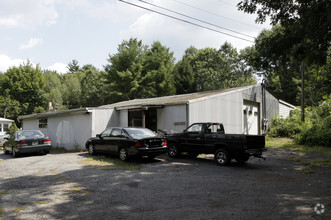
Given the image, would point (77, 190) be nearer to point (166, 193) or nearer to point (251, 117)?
point (166, 193)

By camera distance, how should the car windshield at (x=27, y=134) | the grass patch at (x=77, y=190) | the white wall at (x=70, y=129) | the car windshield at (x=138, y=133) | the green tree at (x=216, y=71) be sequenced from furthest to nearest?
the green tree at (x=216, y=71)
the white wall at (x=70, y=129)
the car windshield at (x=27, y=134)
the car windshield at (x=138, y=133)
the grass patch at (x=77, y=190)

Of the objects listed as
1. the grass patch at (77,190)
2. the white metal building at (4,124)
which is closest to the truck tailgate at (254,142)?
the grass patch at (77,190)

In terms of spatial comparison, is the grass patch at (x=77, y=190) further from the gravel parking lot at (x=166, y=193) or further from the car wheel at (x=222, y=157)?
the car wheel at (x=222, y=157)

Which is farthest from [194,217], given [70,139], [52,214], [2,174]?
[70,139]

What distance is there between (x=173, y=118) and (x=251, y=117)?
910 centimetres

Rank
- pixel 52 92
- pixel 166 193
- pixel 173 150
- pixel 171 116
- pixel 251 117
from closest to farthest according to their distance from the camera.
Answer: pixel 166 193 < pixel 173 150 < pixel 171 116 < pixel 251 117 < pixel 52 92

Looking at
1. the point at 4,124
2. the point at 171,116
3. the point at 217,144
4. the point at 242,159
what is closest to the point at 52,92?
the point at 4,124

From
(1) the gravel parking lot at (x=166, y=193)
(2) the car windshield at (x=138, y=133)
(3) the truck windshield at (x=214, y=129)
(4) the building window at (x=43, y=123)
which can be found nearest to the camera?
(1) the gravel parking lot at (x=166, y=193)

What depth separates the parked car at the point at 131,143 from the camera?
10.4 metres

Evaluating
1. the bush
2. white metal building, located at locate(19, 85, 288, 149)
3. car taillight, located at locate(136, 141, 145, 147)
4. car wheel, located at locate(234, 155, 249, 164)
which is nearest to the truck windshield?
car wheel, located at locate(234, 155, 249, 164)

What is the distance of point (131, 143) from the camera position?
10.6 m

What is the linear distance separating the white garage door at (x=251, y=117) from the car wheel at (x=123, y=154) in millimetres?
12050

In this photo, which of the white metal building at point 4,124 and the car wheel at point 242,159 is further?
the white metal building at point 4,124

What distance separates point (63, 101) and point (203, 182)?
50.6 m
